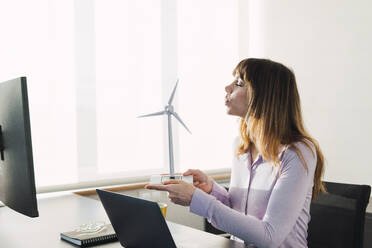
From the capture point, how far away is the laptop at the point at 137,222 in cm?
90

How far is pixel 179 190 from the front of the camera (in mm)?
1150

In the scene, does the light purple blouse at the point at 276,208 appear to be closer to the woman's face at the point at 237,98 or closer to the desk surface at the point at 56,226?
the desk surface at the point at 56,226

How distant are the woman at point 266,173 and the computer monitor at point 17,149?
33 centimetres

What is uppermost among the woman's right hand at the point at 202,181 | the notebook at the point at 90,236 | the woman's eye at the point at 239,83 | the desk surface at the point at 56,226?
the woman's eye at the point at 239,83

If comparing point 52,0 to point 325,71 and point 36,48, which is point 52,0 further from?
point 325,71

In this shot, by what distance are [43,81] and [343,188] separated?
1489mm

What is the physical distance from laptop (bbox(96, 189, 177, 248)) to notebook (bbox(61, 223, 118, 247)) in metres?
Result: 0.07

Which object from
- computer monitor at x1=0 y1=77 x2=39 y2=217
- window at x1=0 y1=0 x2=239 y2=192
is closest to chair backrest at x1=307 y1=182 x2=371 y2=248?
computer monitor at x1=0 y1=77 x2=39 y2=217

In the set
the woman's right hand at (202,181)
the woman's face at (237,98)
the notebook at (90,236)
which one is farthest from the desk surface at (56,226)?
the woman's face at (237,98)

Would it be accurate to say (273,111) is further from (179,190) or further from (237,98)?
(179,190)

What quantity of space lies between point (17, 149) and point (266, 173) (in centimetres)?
82

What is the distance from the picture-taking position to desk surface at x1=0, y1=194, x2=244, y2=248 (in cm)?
114

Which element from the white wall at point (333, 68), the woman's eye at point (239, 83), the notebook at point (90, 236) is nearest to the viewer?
the notebook at point (90, 236)

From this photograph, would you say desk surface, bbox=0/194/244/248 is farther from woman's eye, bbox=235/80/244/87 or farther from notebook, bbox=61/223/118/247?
woman's eye, bbox=235/80/244/87
